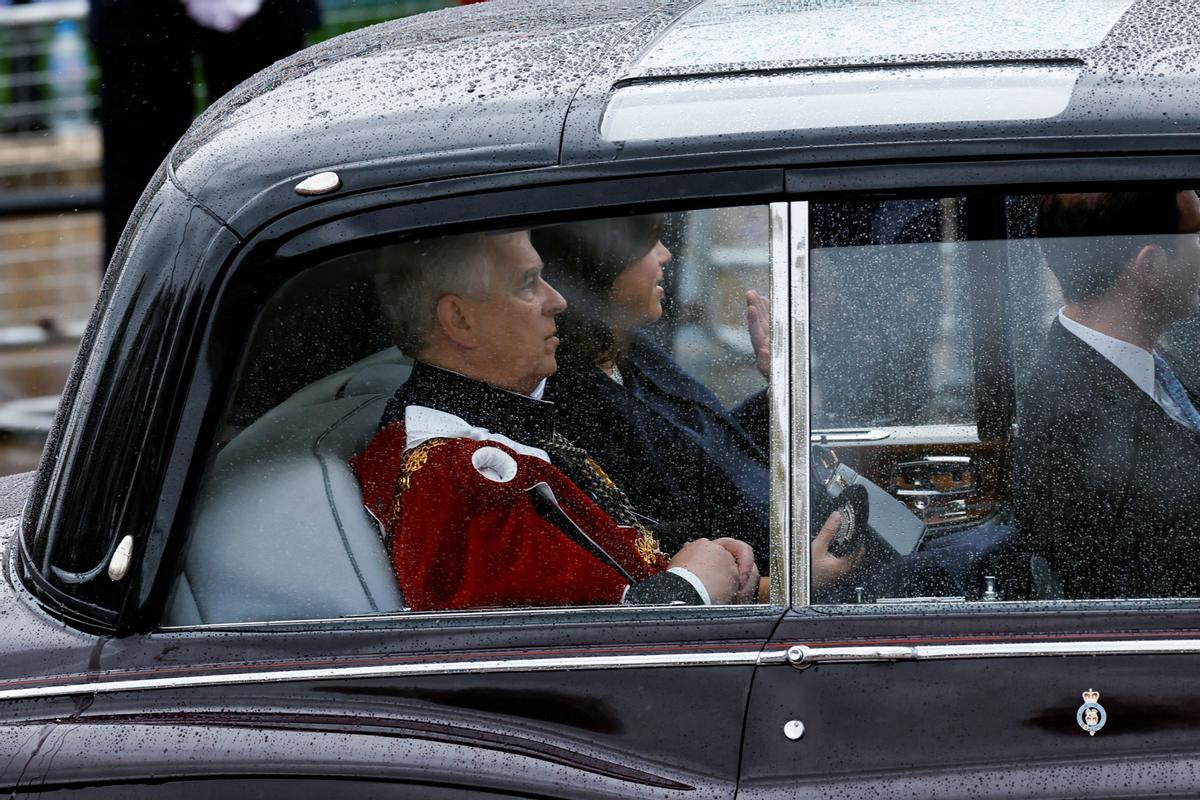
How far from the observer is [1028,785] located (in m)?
1.75

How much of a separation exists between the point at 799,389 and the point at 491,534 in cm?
43

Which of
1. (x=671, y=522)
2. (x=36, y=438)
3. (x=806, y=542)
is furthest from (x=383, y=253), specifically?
(x=36, y=438)

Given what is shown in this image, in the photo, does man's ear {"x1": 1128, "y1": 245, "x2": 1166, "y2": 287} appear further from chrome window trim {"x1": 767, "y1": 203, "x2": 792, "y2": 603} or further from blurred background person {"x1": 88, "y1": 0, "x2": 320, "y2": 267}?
blurred background person {"x1": 88, "y1": 0, "x2": 320, "y2": 267}

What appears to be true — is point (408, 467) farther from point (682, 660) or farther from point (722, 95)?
point (722, 95)

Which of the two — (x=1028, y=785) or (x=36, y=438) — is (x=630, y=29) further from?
(x=36, y=438)

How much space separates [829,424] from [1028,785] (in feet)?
1.50

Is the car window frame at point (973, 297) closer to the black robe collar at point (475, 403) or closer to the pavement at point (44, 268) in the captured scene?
the black robe collar at point (475, 403)

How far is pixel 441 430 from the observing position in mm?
2053

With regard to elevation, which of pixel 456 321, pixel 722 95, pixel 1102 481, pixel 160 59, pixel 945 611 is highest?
pixel 160 59

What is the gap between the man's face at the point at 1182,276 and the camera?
6.10 feet

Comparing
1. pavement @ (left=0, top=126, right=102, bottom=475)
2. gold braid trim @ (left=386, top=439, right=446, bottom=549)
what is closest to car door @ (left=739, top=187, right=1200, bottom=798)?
gold braid trim @ (left=386, top=439, right=446, bottom=549)

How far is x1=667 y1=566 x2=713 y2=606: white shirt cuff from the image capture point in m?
1.92

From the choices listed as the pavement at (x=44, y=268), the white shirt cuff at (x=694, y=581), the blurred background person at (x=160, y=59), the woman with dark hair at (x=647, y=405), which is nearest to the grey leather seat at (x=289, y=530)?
the woman with dark hair at (x=647, y=405)

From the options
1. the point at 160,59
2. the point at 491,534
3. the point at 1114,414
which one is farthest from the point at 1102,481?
the point at 160,59
